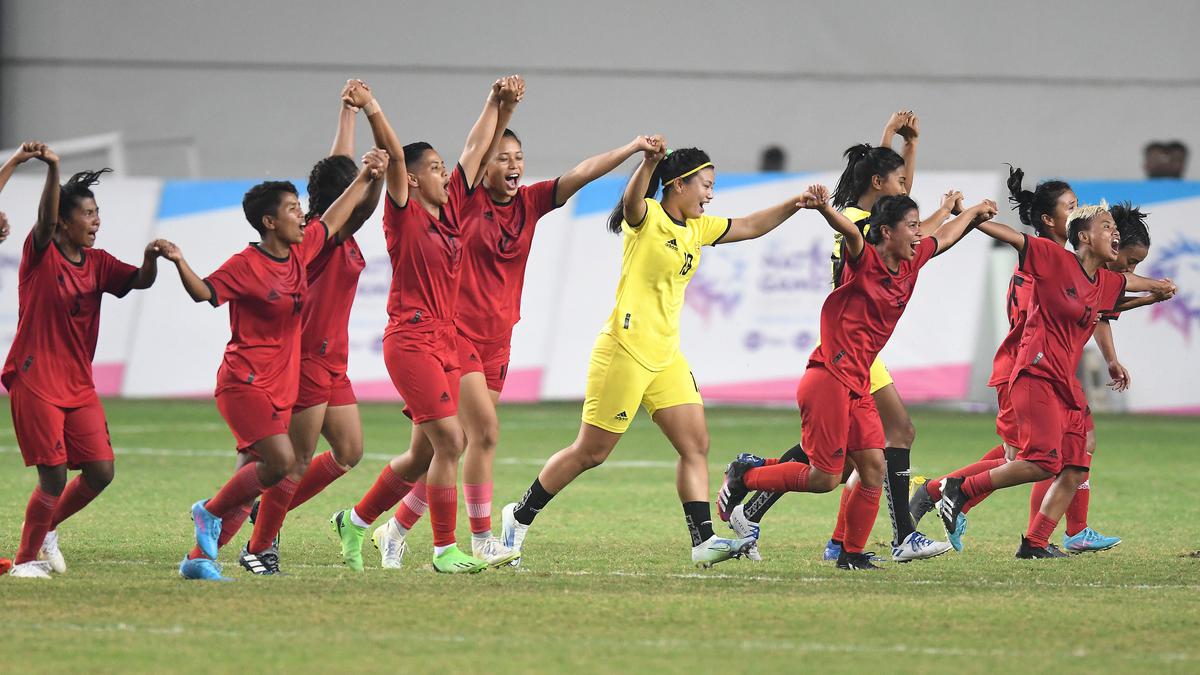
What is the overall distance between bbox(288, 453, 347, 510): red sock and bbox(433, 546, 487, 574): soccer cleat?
0.71 m

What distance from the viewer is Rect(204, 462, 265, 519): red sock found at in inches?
286

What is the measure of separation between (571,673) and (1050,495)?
398cm

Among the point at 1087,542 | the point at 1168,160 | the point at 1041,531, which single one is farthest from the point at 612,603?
the point at 1168,160

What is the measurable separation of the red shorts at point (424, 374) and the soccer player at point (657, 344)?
73 centimetres

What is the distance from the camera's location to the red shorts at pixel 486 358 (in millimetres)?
7926

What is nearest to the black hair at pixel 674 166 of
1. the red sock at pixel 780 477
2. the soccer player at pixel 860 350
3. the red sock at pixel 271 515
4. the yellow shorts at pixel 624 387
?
the yellow shorts at pixel 624 387

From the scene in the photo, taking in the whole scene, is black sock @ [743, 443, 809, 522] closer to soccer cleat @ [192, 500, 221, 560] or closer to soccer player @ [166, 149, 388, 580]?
soccer player @ [166, 149, 388, 580]

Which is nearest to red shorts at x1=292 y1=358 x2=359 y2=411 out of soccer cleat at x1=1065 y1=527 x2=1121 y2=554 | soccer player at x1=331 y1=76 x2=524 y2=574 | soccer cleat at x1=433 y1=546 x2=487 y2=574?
soccer player at x1=331 y1=76 x2=524 y2=574

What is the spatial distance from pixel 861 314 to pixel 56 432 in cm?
356

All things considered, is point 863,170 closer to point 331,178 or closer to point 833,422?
point 833,422

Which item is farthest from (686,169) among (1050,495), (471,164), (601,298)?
(601,298)

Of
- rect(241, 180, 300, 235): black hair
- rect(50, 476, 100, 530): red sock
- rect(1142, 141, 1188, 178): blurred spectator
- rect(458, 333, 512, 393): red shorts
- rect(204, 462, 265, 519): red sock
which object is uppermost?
rect(1142, 141, 1188, 178): blurred spectator

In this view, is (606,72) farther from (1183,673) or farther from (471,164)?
(1183,673)

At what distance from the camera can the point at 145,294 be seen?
61.0 feet
